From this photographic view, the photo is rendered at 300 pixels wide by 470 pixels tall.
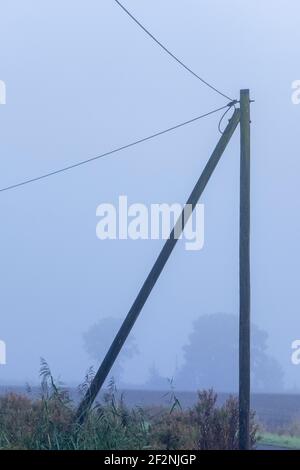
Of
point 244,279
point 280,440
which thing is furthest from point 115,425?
point 280,440

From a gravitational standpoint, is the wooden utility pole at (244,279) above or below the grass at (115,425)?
above

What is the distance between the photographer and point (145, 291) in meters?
18.0

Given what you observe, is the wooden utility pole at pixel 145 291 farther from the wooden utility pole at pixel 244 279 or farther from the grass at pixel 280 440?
the grass at pixel 280 440

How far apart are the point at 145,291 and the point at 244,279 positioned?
67.6 inches

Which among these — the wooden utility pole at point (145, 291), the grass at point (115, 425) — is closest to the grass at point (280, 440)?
the grass at point (115, 425)

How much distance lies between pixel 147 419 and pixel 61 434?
1712 millimetres

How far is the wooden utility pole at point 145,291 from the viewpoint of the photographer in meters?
17.9

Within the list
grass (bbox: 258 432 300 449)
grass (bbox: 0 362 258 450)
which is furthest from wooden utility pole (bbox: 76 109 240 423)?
grass (bbox: 258 432 300 449)

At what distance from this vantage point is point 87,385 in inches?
721

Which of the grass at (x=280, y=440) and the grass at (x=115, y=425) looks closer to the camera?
the grass at (x=115, y=425)

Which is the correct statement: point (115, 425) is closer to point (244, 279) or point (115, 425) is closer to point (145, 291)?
point (145, 291)

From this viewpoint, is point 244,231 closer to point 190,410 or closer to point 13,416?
point 190,410

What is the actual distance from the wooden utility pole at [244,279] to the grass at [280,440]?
4.85 m
